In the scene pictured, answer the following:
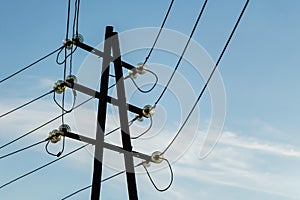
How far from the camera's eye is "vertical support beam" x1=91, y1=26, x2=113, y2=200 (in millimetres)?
6512

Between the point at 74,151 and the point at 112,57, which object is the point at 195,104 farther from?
the point at 74,151

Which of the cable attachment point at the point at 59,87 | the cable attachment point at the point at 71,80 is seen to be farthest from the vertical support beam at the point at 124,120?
the cable attachment point at the point at 59,87

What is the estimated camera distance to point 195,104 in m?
6.96

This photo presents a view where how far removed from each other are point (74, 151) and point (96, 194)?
190 cm

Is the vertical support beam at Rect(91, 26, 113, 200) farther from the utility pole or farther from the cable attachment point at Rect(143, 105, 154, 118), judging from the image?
the cable attachment point at Rect(143, 105, 154, 118)

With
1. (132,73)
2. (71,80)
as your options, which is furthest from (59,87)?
(132,73)

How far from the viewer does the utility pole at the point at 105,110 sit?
6672 mm

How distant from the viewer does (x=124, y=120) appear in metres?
7.15

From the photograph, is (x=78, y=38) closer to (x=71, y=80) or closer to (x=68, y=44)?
(x=68, y=44)

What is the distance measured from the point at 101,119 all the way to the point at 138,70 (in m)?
1.14

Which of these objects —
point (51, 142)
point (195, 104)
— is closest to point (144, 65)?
point (195, 104)

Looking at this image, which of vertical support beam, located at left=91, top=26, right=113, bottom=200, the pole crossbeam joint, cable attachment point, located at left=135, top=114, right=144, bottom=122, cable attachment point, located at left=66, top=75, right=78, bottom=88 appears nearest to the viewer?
vertical support beam, located at left=91, top=26, right=113, bottom=200

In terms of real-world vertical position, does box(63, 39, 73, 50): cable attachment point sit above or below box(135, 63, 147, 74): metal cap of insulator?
above

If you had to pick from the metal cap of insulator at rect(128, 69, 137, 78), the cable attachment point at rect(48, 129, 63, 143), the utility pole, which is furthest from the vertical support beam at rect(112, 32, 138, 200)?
the cable attachment point at rect(48, 129, 63, 143)
